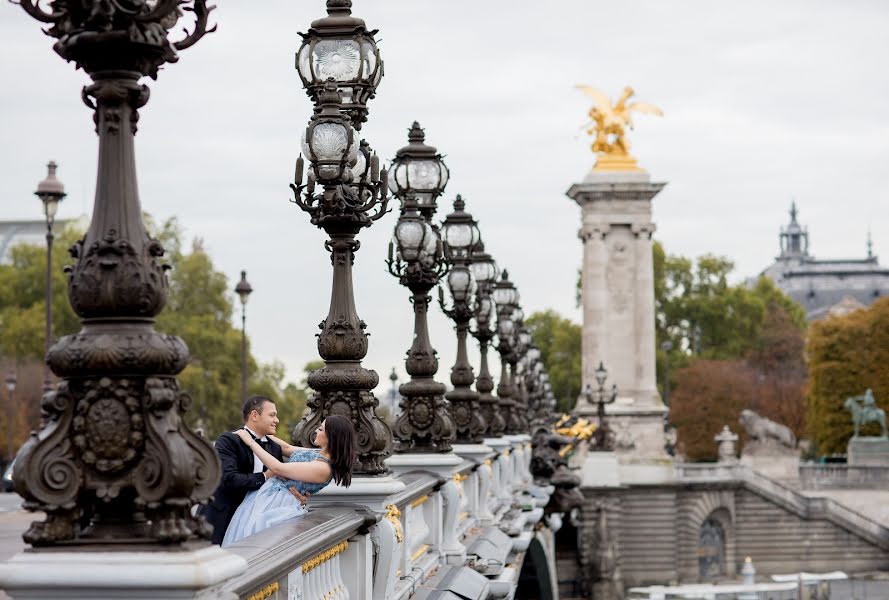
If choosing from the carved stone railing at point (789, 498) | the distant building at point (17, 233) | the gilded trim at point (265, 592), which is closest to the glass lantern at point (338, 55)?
the gilded trim at point (265, 592)

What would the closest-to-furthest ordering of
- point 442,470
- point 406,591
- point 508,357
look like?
point 406,591 → point 442,470 → point 508,357

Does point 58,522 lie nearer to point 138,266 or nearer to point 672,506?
point 138,266

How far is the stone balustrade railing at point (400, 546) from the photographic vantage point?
7.72 meters

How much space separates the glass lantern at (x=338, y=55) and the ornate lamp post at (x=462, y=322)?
8.34 m

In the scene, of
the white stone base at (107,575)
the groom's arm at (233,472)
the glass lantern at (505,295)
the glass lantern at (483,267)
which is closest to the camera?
the white stone base at (107,575)

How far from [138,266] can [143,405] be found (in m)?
0.48

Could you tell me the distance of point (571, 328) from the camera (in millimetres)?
140250

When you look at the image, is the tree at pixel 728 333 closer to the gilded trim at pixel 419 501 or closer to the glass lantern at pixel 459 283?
the glass lantern at pixel 459 283

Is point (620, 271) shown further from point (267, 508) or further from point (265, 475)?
point (267, 508)

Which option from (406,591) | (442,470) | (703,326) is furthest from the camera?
(703,326)

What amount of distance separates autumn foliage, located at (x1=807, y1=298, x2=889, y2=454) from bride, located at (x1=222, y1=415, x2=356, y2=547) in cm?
9028

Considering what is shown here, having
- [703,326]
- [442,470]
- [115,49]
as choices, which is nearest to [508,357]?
[442,470]

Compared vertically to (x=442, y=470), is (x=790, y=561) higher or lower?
lower

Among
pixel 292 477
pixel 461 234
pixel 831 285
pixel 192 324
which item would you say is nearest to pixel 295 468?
pixel 292 477
